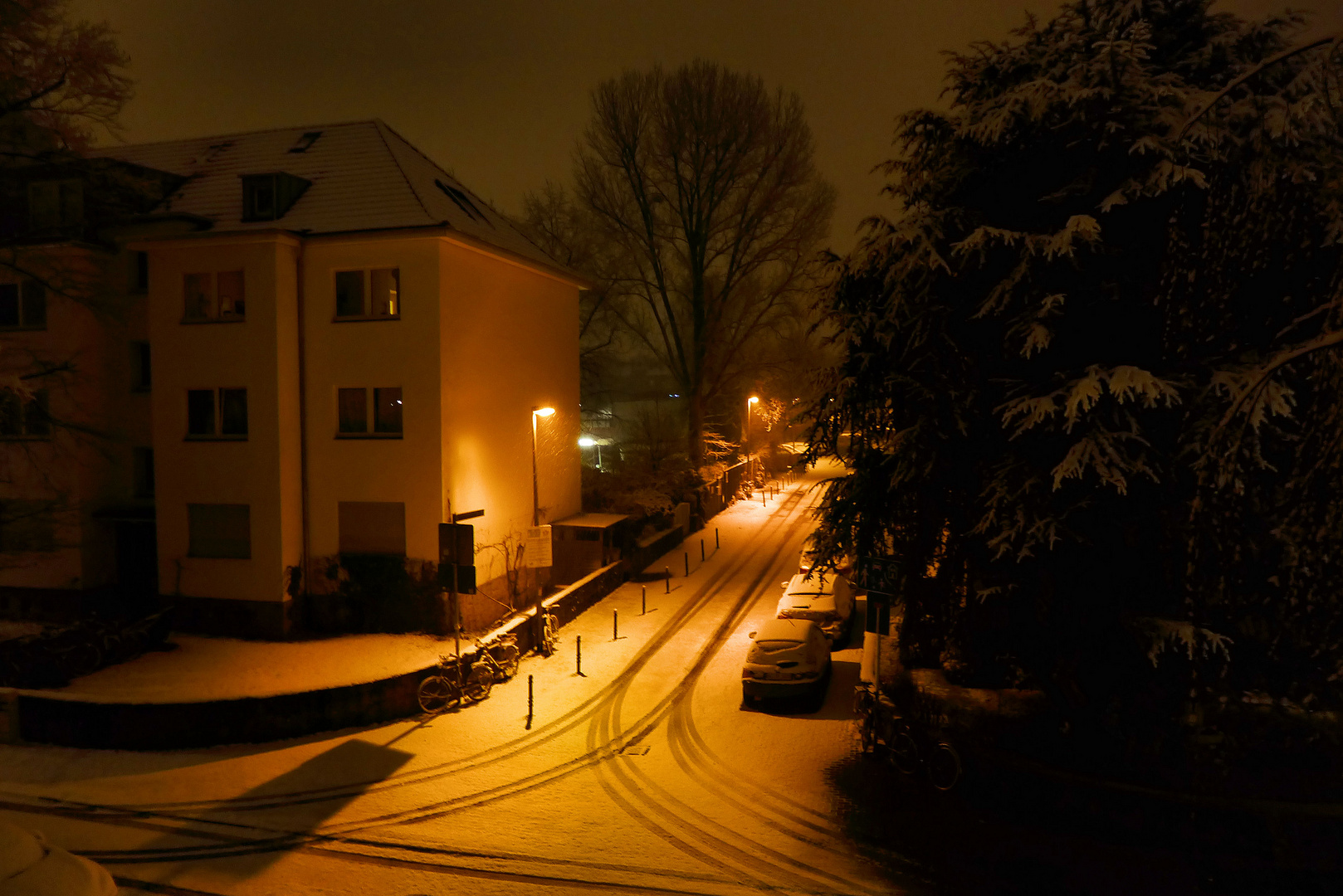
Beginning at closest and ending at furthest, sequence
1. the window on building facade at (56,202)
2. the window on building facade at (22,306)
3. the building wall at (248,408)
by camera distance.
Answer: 1. the building wall at (248,408)
2. the window on building facade at (22,306)
3. the window on building facade at (56,202)

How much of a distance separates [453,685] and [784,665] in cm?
616

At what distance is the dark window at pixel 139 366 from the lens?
20.1m

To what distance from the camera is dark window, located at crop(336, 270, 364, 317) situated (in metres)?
18.2

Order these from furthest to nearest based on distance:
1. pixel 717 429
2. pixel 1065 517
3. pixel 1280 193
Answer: pixel 717 429 < pixel 1065 517 < pixel 1280 193

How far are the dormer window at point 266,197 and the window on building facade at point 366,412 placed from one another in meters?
4.75

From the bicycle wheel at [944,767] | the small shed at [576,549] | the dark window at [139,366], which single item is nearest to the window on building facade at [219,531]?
the dark window at [139,366]

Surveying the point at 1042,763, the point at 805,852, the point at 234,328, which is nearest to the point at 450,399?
the point at 234,328

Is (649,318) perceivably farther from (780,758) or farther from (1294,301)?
(1294,301)

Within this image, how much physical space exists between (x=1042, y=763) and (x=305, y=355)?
16.8 m

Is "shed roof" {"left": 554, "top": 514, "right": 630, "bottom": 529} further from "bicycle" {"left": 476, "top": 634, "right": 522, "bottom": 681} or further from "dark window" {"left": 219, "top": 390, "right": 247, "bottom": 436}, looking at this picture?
"dark window" {"left": 219, "top": 390, "right": 247, "bottom": 436}

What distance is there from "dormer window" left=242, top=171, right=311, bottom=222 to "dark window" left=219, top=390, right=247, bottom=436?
14.1 ft

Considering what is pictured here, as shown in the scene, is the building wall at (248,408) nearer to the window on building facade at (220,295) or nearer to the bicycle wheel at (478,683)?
the window on building facade at (220,295)

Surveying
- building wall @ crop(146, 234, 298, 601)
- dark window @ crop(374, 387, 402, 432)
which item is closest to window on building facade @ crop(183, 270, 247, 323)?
building wall @ crop(146, 234, 298, 601)

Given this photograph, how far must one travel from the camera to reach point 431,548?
58.4ft
